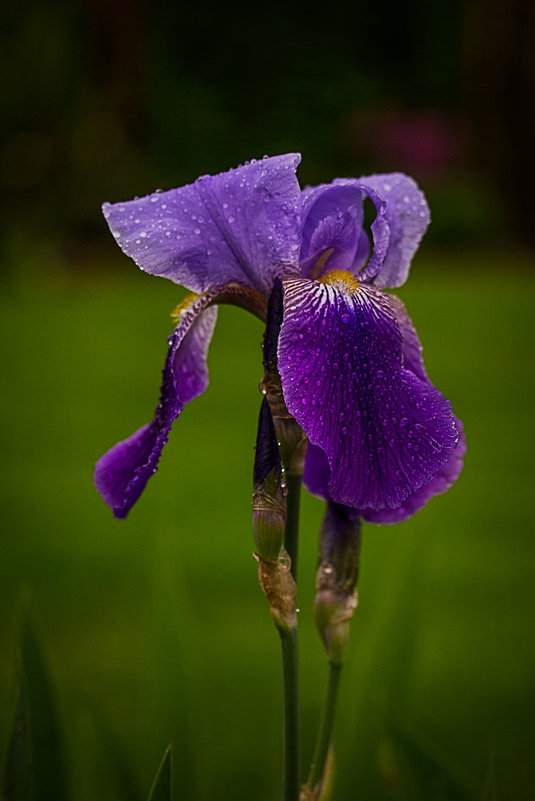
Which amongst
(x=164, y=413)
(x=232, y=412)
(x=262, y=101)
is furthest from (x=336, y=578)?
(x=262, y=101)

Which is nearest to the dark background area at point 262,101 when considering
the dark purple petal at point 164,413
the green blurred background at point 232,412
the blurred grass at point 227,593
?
the green blurred background at point 232,412

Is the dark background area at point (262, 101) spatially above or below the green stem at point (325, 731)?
above

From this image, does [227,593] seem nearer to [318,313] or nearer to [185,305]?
[185,305]

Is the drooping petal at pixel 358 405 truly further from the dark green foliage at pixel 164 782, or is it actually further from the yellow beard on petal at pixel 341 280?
the dark green foliage at pixel 164 782

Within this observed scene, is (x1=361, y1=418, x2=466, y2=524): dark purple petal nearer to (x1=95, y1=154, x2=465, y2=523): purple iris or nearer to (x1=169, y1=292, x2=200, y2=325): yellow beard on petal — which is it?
(x1=95, y1=154, x2=465, y2=523): purple iris

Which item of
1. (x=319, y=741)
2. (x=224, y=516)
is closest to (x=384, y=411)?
(x=319, y=741)

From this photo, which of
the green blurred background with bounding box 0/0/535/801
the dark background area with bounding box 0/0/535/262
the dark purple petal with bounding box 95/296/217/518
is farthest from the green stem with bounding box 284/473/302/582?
the dark background area with bounding box 0/0/535/262

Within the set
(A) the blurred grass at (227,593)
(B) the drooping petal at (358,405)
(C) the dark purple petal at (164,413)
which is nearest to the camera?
(B) the drooping petal at (358,405)
